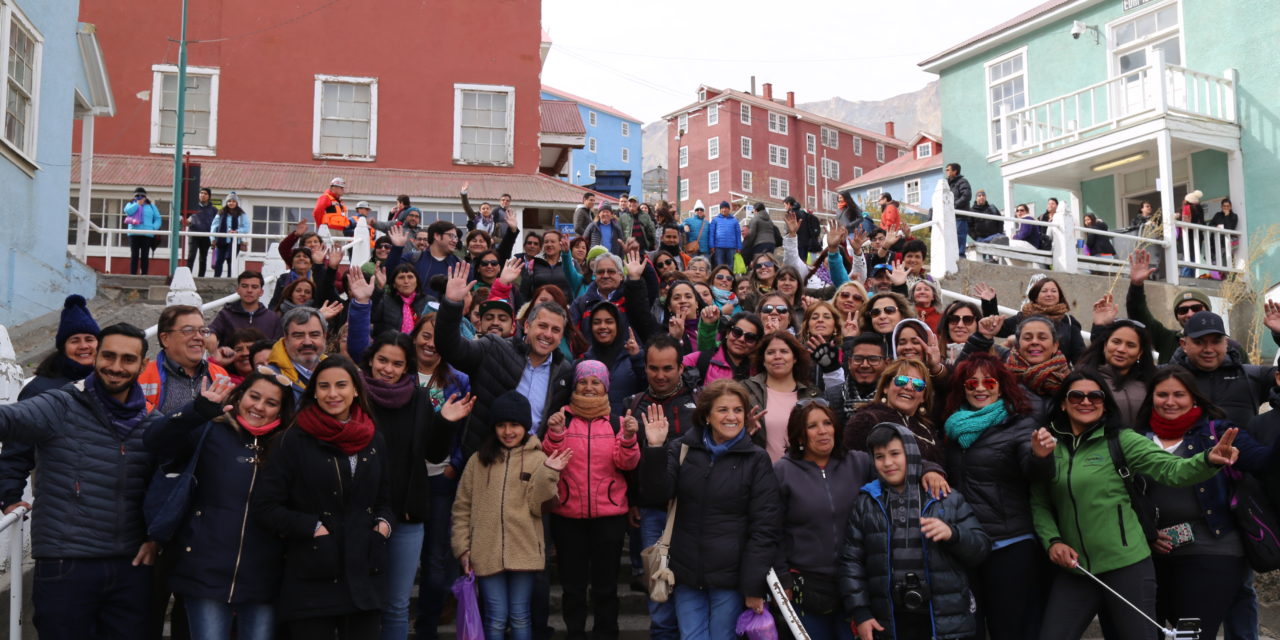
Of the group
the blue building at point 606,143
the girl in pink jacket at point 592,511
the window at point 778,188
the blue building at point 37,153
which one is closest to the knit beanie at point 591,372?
the girl in pink jacket at point 592,511

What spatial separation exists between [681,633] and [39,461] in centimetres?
317

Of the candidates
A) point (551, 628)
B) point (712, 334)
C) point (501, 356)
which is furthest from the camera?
point (712, 334)

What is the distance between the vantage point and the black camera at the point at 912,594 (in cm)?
414

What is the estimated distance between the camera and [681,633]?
459 centimetres

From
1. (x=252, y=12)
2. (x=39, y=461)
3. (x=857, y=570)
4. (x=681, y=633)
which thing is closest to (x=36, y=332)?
(x=39, y=461)

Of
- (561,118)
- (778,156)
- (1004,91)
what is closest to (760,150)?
(778,156)

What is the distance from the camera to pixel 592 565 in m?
5.04

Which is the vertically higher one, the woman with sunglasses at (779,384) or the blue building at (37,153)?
the blue building at (37,153)

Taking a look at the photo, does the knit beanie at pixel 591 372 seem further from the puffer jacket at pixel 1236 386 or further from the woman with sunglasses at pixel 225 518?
the puffer jacket at pixel 1236 386

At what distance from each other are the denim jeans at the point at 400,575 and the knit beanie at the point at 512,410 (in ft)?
2.33

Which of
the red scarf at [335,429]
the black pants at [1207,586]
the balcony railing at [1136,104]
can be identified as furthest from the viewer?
the balcony railing at [1136,104]

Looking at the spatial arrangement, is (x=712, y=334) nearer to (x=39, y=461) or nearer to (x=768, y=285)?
(x=768, y=285)

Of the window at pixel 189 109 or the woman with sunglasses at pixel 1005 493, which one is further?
the window at pixel 189 109

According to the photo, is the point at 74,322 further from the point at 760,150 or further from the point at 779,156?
the point at 779,156
